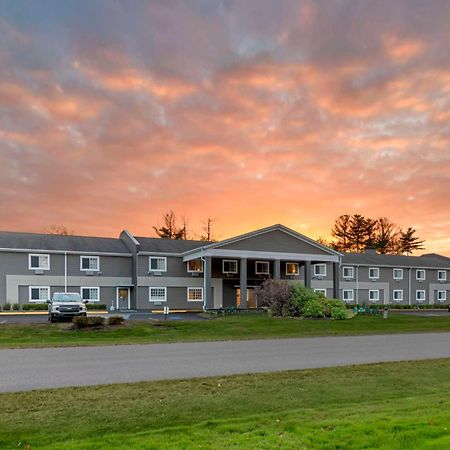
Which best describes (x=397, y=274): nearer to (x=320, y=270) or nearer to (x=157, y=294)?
(x=320, y=270)

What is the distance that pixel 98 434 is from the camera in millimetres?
6246

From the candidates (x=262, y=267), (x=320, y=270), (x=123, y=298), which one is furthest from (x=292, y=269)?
(x=123, y=298)

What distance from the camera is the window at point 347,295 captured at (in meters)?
50.8

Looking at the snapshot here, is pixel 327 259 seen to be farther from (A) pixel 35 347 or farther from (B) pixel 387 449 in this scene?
(B) pixel 387 449

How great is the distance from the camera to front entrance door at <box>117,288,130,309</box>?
132 feet

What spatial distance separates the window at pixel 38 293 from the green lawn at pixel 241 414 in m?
30.7

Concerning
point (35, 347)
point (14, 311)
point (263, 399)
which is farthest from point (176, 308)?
point (263, 399)

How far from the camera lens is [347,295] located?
51.0 meters

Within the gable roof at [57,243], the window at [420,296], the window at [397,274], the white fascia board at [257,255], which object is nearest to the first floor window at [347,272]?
the window at [397,274]

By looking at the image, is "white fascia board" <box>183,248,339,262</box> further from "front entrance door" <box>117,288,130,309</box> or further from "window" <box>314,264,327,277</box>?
"front entrance door" <box>117,288,130,309</box>

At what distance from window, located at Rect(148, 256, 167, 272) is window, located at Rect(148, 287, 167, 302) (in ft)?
5.50

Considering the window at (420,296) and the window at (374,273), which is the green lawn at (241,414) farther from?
the window at (420,296)

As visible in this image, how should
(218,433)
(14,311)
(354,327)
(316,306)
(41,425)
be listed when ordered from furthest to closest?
(14,311), (316,306), (354,327), (41,425), (218,433)

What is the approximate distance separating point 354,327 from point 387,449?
20509 mm
